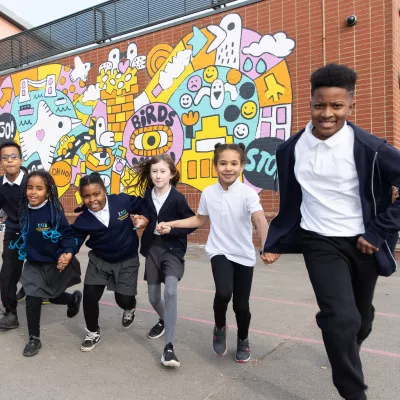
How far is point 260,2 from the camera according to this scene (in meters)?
8.70

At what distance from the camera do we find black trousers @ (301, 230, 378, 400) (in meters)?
2.17

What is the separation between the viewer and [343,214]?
2396 mm

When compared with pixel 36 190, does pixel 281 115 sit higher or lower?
higher

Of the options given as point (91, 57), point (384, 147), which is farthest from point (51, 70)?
point (384, 147)

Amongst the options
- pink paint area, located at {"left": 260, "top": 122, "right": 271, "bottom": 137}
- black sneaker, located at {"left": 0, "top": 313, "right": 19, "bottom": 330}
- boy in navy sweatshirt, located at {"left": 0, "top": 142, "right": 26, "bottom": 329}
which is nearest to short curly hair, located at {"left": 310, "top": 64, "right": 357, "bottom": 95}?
boy in navy sweatshirt, located at {"left": 0, "top": 142, "right": 26, "bottom": 329}

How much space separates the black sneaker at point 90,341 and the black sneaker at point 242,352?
122 cm

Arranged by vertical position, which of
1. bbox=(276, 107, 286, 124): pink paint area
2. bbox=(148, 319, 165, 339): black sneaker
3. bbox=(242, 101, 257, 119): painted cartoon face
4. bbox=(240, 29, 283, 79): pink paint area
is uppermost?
bbox=(240, 29, 283, 79): pink paint area

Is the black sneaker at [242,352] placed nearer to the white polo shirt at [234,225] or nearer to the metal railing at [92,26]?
the white polo shirt at [234,225]

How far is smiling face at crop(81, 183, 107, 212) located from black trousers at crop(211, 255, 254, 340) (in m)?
1.16

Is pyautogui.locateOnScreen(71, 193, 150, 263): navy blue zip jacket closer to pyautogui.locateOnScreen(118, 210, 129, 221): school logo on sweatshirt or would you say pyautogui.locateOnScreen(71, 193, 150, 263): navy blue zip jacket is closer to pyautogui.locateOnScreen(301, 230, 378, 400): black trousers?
pyautogui.locateOnScreen(118, 210, 129, 221): school logo on sweatshirt

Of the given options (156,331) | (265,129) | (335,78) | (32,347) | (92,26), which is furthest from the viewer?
(92,26)

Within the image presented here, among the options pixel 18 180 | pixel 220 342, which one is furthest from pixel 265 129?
pixel 220 342

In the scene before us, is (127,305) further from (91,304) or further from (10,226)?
(10,226)

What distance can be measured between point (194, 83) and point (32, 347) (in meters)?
A: 7.24
